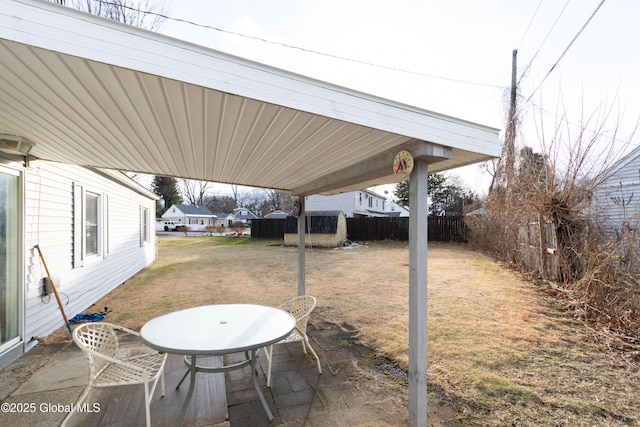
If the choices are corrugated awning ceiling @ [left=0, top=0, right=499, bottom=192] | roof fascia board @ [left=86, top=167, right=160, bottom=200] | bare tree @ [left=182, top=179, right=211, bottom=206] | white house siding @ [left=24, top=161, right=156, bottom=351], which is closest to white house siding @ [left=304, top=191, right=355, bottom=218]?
roof fascia board @ [left=86, top=167, right=160, bottom=200]

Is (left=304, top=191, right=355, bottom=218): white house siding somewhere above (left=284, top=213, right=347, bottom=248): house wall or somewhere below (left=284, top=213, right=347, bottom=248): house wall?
above

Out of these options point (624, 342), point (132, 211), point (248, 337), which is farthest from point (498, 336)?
point (132, 211)

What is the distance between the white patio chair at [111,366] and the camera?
6.66 ft

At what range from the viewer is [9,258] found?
129 inches

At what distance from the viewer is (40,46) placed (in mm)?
1139

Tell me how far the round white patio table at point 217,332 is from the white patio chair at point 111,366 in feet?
0.69

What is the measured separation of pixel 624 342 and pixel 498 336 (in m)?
1.36

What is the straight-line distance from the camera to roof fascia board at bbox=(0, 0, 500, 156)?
1143mm

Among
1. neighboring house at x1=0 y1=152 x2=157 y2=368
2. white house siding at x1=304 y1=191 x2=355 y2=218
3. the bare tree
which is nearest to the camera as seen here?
neighboring house at x1=0 y1=152 x2=157 y2=368

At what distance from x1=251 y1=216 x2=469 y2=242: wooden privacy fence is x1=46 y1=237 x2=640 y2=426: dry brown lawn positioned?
8.32 m

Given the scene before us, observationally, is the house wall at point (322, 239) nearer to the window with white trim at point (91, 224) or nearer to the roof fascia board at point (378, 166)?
the window with white trim at point (91, 224)

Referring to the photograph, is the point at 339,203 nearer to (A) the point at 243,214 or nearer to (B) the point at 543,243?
(B) the point at 543,243

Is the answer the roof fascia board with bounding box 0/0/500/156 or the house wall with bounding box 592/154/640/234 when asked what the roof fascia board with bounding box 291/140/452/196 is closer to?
the roof fascia board with bounding box 0/0/500/156

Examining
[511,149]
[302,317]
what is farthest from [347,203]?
[302,317]
